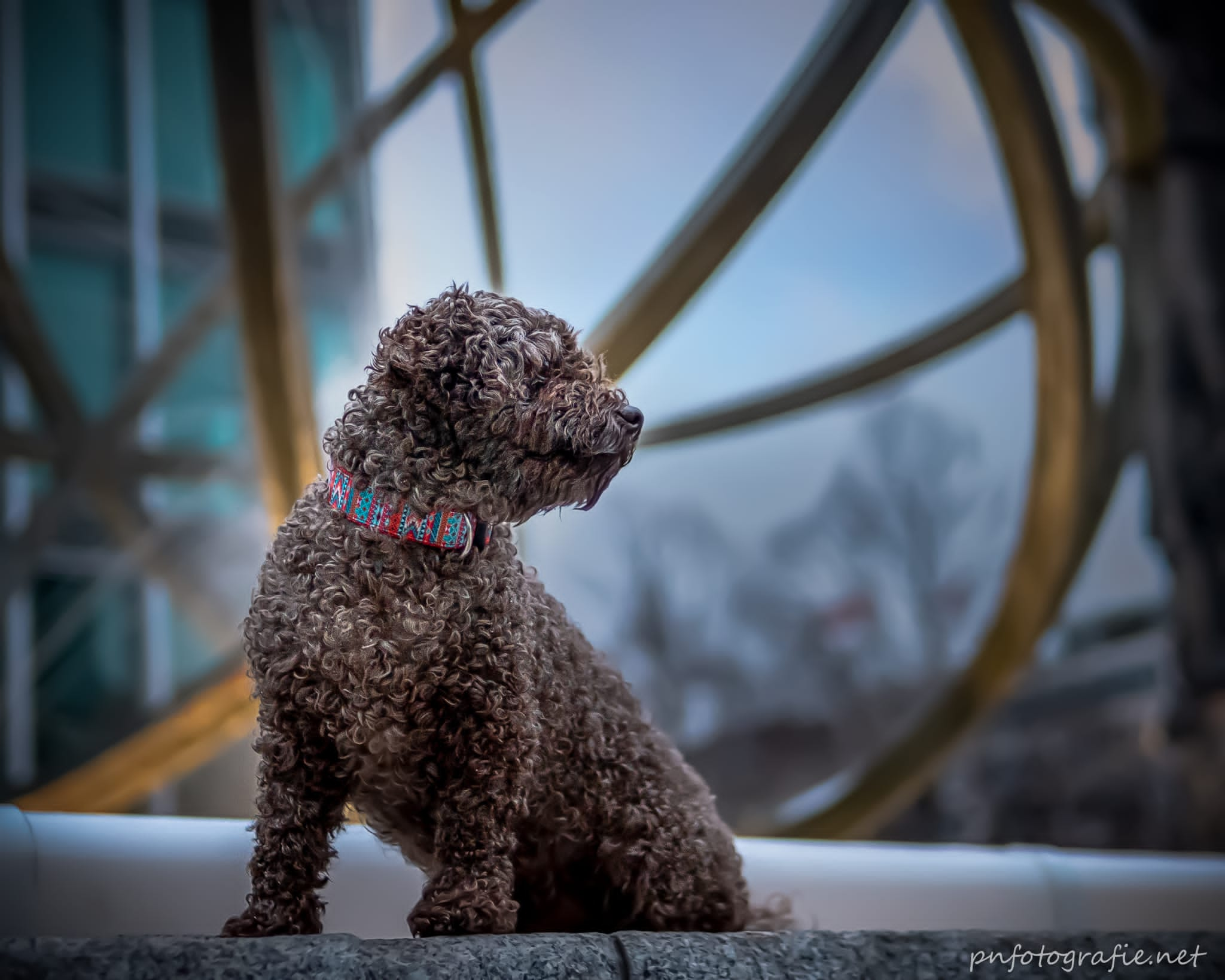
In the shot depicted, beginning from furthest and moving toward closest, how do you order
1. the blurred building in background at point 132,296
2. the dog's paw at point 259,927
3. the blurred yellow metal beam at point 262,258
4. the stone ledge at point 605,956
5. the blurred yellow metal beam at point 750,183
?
the blurred building in background at point 132,296, the blurred yellow metal beam at point 750,183, the blurred yellow metal beam at point 262,258, the dog's paw at point 259,927, the stone ledge at point 605,956

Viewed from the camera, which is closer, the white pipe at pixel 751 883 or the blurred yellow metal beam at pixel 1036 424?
the white pipe at pixel 751 883

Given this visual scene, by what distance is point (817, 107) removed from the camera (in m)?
2.90

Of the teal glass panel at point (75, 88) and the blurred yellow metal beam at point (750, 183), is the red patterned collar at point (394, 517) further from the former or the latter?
the teal glass panel at point (75, 88)

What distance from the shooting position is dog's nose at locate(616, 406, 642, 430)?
A: 112cm

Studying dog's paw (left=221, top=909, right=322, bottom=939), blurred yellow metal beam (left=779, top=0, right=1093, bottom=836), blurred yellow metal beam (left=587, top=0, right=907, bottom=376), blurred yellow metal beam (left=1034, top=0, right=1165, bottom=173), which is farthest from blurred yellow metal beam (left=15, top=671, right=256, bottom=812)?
blurred yellow metal beam (left=1034, top=0, right=1165, bottom=173)

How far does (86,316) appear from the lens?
3.47 meters

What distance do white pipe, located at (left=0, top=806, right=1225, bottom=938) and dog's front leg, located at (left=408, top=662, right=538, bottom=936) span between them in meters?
0.28

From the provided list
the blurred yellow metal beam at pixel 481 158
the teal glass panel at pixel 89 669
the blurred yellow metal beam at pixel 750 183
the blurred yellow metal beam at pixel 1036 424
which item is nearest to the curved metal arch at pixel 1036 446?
the blurred yellow metal beam at pixel 1036 424

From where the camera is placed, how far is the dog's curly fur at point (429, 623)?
1094 mm

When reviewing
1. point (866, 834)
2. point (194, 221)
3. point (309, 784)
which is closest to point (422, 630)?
point (309, 784)

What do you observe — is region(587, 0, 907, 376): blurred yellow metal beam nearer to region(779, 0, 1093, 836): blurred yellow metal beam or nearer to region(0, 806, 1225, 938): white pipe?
region(779, 0, 1093, 836): blurred yellow metal beam

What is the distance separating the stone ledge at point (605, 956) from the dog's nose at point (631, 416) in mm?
492

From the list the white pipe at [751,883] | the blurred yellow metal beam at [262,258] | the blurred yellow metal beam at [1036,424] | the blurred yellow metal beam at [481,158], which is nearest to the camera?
the white pipe at [751,883]

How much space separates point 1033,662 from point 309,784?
11.4ft
